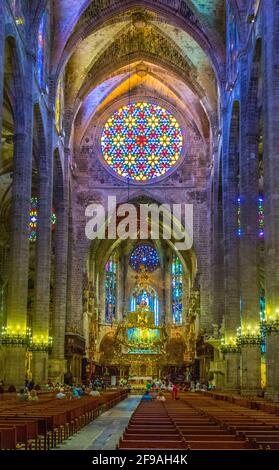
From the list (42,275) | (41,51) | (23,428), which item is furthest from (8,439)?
(41,51)

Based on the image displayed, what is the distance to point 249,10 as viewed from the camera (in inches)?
1268

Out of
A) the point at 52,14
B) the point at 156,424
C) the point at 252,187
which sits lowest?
the point at 156,424

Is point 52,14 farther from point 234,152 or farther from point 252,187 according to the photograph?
point 252,187

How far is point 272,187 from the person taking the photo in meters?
23.6

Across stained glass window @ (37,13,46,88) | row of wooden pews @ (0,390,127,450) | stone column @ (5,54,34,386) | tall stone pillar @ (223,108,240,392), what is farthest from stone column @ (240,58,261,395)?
row of wooden pews @ (0,390,127,450)

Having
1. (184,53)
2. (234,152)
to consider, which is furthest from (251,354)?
(184,53)

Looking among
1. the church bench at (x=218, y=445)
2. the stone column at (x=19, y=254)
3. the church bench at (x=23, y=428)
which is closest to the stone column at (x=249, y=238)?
the stone column at (x=19, y=254)

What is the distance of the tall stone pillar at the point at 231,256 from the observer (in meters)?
37.0

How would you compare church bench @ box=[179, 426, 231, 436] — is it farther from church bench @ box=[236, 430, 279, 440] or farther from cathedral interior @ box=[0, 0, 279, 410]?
cathedral interior @ box=[0, 0, 279, 410]

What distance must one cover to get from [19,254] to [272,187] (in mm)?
12736

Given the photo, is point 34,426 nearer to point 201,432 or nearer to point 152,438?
point 201,432

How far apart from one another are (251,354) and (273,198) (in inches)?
409

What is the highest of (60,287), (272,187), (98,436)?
(272,187)

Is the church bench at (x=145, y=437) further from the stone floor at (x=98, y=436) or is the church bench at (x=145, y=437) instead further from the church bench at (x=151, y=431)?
the stone floor at (x=98, y=436)
